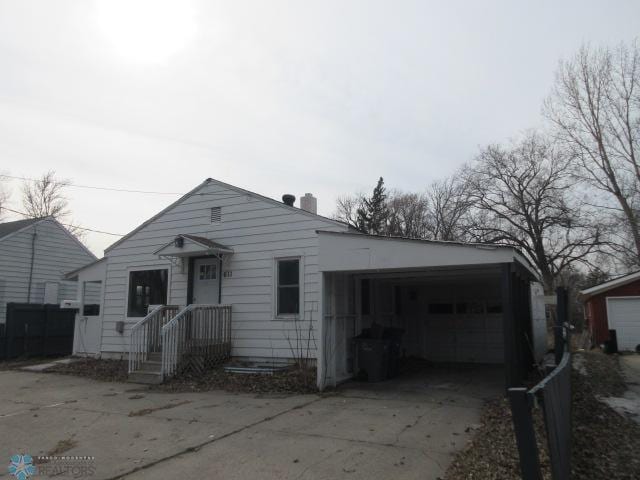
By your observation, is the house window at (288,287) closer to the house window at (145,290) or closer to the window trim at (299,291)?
the window trim at (299,291)

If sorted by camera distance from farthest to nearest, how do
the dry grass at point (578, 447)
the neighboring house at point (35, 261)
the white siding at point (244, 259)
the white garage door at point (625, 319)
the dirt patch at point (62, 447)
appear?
the white garage door at point (625, 319)
the neighboring house at point (35, 261)
the white siding at point (244, 259)
the dirt patch at point (62, 447)
the dry grass at point (578, 447)

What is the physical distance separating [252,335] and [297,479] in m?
6.93

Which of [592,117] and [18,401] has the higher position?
[592,117]

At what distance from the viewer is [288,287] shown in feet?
35.9

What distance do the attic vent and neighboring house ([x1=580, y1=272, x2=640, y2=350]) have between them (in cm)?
1662

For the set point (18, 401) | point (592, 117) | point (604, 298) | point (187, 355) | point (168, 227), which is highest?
point (592, 117)

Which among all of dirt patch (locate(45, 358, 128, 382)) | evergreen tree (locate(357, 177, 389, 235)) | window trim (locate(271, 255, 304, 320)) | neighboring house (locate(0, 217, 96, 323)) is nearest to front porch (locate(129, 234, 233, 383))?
dirt patch (locate(45, 358, 128, 382))

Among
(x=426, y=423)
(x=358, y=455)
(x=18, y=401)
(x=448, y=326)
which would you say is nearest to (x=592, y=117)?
(x=448, y=326)

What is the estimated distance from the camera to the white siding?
1070cm

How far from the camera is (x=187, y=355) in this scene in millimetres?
10211

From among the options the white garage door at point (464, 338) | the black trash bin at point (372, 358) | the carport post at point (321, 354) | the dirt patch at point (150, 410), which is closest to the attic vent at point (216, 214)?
the carport post at point (321, 354)

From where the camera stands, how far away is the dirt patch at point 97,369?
1073cm

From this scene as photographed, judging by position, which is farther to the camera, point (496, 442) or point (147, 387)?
point (147, 387)

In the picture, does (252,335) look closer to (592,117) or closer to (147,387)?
(147,387)
